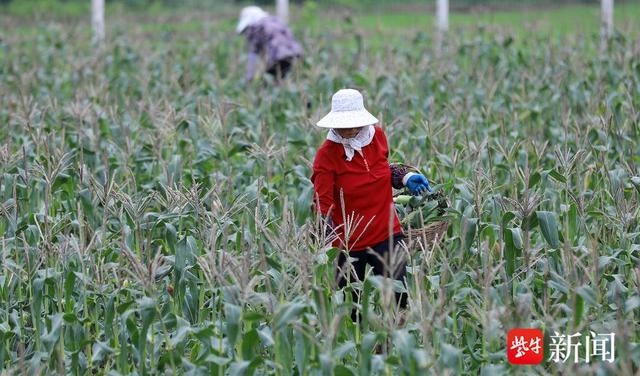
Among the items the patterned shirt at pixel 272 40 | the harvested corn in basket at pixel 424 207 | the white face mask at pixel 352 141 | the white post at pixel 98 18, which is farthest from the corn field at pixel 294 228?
the white post at pixel 98 18

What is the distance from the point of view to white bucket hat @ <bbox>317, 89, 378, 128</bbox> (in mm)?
5754

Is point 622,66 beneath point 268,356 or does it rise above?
above

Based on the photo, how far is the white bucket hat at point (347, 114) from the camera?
5.75m

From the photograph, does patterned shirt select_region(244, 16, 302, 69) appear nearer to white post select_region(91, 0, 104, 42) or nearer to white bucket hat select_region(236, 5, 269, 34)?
white bucket hat select_region(236, 5, 269, 34)

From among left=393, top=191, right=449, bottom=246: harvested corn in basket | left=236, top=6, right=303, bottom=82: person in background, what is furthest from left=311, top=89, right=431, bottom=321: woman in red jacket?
left=236, top=6, right=303, bottom=82: person in background

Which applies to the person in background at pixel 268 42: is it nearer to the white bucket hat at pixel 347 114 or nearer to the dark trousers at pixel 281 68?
the dark trousers at pixel 281 68

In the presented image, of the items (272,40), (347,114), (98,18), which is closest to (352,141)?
(347,114)

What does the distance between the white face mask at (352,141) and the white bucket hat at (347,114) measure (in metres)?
0.09

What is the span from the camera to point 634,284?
223 inches

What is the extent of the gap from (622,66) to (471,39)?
341cm

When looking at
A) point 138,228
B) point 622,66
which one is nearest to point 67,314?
point 138,228

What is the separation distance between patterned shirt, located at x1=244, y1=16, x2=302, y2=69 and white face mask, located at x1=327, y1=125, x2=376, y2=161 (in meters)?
5.95

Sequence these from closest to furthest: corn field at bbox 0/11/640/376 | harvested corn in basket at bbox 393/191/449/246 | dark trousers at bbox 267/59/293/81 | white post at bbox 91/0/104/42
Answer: corn field at bbox 0/11/640/376
harvested corn in basket at bbox 393/191/449/246
dark trousers at bbox 267/59/293/81
white post at bbox 91/0/104/42

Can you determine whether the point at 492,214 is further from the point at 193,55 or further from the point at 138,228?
the point at 193,55
